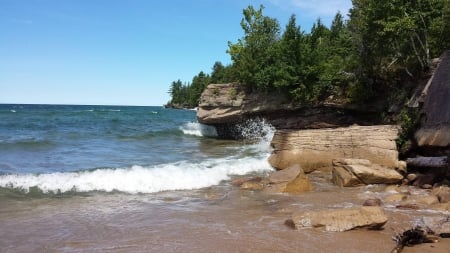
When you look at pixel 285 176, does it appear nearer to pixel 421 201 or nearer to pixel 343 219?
pixel 421 201

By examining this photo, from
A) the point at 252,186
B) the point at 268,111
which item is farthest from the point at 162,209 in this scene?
the point at 268,111

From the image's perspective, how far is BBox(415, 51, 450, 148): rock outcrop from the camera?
11.9 metres

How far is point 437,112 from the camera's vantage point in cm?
1243

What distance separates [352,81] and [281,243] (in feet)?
47.5

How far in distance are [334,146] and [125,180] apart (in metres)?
6.81

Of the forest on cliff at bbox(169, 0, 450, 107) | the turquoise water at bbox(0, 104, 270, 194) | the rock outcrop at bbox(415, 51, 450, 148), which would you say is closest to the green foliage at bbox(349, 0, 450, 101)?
the forest on cliff at bbox(169, 0, 450, 107)

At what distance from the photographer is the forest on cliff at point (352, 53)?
15.7m

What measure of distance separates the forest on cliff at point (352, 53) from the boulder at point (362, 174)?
19.4 feet

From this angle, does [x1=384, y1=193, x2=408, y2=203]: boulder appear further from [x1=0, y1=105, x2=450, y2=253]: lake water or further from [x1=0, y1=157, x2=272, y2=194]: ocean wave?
[x1=0, y1=157, x2=272, y2=194]: ocean wave

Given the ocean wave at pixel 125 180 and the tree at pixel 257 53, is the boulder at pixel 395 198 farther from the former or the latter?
the tree at pixel 257 53

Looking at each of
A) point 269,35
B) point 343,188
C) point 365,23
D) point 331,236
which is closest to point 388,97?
point 365,23

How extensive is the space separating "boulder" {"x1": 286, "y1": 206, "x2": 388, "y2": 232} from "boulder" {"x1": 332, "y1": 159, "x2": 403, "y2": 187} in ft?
14.5

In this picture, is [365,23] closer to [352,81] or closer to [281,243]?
[352,81]

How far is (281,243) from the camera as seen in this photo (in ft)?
21.1
